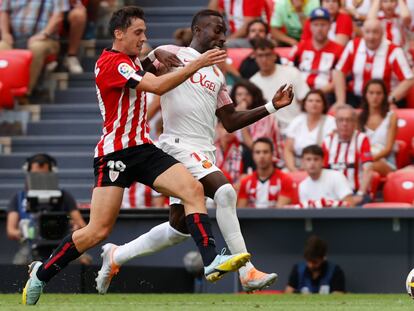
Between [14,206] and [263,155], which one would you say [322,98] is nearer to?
[263,155]

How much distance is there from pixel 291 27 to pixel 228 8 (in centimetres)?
79

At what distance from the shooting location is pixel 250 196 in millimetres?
13602

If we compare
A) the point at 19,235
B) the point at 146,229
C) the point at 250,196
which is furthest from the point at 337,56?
the point at 19,235

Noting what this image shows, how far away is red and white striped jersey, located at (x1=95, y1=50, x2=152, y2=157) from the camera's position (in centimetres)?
925

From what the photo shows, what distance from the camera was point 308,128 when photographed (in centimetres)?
1428

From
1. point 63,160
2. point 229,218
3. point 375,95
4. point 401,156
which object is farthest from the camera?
point 63,160

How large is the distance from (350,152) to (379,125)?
1.96 ft

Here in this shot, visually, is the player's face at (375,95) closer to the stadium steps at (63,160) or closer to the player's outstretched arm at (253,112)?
the stadium steps at (63,160)

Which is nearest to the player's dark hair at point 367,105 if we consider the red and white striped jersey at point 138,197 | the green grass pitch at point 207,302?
the red and white striped jersey at point 138,197

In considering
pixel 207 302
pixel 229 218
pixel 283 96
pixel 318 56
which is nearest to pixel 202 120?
pixel 283 96

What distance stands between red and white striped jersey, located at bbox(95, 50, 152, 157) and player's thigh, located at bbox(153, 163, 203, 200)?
296 millimetres

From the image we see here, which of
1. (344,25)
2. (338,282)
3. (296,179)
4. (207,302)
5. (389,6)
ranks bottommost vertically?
(338,282)

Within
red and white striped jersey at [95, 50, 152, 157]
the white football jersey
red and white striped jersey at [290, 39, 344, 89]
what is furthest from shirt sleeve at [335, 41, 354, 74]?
red and white striped jersey at [95, 50, 152, 157]

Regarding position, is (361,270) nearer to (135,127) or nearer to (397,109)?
(397,109)
